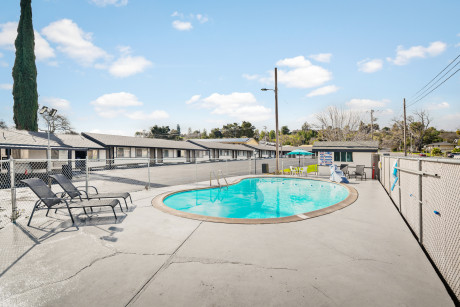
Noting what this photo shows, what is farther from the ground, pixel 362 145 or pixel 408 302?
pixel 362 145

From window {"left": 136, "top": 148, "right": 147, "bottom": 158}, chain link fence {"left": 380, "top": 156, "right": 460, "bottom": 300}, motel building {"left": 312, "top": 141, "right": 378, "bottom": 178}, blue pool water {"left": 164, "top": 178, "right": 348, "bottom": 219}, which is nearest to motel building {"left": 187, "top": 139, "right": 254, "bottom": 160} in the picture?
window {"left": 136, "top": 148, "right": 147, "bottom": 158}

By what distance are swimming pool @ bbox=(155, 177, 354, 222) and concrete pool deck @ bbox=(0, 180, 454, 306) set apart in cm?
240

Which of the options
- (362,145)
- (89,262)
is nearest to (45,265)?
(89,262)

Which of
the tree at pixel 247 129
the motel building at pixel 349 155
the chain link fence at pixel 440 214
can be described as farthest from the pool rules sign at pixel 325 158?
the tree at pixel 247 129

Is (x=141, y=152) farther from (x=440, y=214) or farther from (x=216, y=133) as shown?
(x=216, y=133)

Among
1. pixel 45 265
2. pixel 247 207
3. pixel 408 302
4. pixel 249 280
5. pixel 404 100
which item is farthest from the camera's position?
pixel 404 100

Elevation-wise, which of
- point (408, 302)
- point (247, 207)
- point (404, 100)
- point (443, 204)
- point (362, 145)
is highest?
point (404, 100)

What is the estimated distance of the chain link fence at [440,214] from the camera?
10.6 feet

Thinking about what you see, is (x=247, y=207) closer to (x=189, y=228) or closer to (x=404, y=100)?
(x=189, y=228)

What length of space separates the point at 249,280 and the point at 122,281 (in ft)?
6.66

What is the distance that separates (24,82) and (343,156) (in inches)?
1619

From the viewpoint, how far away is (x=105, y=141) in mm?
29109

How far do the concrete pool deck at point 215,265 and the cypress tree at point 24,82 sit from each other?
3317cm

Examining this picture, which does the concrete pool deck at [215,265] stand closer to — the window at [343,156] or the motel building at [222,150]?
the window at [343,156]
